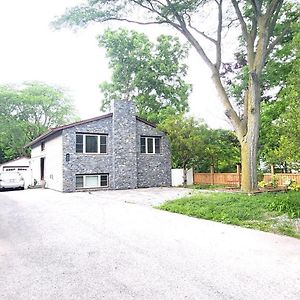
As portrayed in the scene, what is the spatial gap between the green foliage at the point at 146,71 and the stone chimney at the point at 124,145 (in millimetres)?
11543

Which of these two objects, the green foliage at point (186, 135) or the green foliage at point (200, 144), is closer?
the green foliage at point (186, 135)

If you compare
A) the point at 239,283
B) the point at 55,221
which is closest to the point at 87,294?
the point at 239,283

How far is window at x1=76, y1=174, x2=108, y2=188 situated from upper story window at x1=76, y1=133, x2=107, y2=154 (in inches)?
62.2

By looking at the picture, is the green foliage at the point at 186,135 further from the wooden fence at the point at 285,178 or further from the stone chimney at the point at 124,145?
the wooden fence at the point at 285,178

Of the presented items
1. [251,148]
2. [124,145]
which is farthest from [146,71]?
[251,148]

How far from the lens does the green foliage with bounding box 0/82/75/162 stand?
36.6 meters

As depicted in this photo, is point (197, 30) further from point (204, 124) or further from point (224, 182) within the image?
point (224, 182)

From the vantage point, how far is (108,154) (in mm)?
20516

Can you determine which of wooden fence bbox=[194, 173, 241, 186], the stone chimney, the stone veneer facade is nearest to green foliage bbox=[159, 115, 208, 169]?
the stone veneer facade

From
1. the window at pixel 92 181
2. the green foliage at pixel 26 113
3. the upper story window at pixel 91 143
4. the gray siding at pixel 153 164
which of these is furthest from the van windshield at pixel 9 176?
the green foliage at pixel 26 113

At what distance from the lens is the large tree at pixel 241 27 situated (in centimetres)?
1406

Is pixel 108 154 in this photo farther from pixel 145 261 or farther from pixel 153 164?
pixel 145 261

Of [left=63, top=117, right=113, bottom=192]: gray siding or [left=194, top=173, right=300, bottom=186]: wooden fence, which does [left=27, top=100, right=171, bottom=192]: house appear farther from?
[left=194, top=173, right=300, bottom=186]: wooden fence

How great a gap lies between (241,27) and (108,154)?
11.1 m
